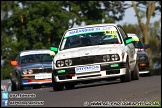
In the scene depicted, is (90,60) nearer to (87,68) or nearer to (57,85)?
(87,68)

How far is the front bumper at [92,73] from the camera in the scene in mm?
16516

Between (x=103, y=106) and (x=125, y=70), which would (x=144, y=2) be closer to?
(x=125, y=70)

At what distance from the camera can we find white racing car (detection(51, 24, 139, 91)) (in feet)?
54.3

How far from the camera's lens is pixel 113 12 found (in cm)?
6612

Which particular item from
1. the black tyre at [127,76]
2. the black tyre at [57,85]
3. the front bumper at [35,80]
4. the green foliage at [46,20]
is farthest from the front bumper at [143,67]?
the green foliage at [46,20]

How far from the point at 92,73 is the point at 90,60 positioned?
0.34 meters

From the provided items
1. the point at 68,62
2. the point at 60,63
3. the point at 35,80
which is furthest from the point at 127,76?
the point at 35,80

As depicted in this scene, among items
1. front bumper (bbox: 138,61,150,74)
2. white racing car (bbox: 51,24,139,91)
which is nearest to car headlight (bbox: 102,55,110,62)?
white racing car (bbox: 51,24,139,91)

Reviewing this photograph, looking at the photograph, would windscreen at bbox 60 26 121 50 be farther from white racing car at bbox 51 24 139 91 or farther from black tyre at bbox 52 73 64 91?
black tyre at bbox 52 73 64 91

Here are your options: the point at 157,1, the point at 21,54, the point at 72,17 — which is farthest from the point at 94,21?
the point at 21,54

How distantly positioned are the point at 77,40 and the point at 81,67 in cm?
152

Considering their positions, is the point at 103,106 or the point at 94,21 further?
the point at 94,21

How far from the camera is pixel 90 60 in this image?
1656 centimetres

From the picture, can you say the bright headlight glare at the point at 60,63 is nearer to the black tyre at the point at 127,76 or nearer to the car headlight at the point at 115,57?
the car headlight at the point at 115,57
